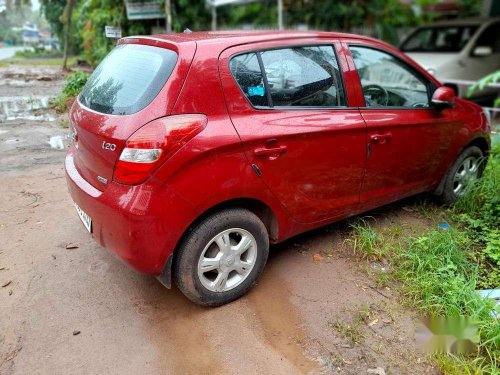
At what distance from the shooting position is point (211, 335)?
2541mm

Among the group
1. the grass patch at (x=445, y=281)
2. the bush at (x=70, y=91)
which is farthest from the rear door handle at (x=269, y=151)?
the bush at (x=70, y=91)

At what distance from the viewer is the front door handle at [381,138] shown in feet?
10.6

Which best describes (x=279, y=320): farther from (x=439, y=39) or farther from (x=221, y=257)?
(x=439, y=39)

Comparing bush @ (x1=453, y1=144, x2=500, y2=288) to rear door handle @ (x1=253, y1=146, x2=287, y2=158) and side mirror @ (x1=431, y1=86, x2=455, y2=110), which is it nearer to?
side mirror @ (x1=431, y1=86, x2=455, y2=110)

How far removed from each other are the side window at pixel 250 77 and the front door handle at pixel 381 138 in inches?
40.4

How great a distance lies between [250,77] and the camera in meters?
2.62

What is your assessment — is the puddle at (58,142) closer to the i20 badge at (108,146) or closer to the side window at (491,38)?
the i20 badge at (108,146)

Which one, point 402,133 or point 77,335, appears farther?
point 402,133

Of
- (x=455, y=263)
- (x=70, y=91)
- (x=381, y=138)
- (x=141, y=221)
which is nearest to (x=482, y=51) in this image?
(x=381, y=138)

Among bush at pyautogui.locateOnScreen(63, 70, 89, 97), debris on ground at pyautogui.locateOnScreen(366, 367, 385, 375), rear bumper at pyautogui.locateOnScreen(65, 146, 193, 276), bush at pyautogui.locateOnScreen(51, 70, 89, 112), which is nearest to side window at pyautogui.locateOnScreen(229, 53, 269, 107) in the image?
rear bumper at pyautogui.locateOnScreen(65, 146, 193, 276)

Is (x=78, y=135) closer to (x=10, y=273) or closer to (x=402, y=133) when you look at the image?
(x=10, y=273)

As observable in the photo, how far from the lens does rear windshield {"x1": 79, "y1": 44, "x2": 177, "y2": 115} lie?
238 centimetres

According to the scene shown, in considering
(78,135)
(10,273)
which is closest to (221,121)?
(78,135)

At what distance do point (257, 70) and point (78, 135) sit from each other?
1240 mm
